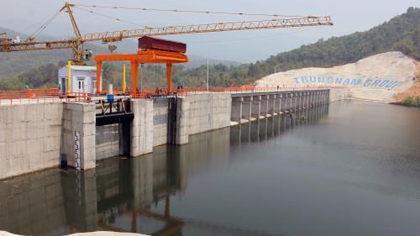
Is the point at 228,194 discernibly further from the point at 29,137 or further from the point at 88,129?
the point at 29,137

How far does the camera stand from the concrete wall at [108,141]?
34.1 metres

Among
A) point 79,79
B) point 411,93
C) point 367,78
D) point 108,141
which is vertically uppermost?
point 367,78

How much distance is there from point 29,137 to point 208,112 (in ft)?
89.4

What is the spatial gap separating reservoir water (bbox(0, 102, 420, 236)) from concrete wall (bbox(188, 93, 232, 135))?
535 centimetres

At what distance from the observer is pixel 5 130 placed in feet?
87.1

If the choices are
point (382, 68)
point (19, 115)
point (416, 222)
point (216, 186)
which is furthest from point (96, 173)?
point (382, 68)

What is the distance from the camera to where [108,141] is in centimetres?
3506

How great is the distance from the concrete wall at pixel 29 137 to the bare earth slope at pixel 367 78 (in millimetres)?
93656

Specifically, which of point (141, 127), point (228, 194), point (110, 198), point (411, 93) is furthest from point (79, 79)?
point (411, 93)

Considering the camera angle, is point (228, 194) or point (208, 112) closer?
point (228, 194)

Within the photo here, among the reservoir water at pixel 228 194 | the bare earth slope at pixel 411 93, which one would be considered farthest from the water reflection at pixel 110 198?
the bare earth slope at pixel 411 93

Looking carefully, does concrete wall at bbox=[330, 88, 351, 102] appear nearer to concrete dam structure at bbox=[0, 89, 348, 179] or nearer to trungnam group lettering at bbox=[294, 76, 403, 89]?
trungnam group lettering at bbox=[294, 76, 403, 89]

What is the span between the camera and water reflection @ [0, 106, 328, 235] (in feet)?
70.1

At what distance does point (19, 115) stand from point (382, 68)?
139924 mm
